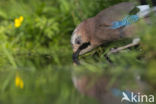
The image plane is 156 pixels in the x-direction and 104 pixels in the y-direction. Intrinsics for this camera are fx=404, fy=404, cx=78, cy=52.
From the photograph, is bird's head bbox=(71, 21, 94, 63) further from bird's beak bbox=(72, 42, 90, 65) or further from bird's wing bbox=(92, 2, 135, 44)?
bird's wing bbox=(92, 2, 135, 44)

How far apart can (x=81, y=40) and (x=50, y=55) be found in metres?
0.52

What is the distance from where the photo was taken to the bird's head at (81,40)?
17.6ft

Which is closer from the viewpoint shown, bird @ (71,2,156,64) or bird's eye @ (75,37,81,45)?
bird @ (71,2,156,64)

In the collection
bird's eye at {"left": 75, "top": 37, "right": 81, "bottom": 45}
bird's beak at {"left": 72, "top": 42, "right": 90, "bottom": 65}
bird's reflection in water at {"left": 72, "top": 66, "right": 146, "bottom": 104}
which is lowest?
bird's beak at {"left": 72, "top": 42, "right": 90, "bottom": 65}

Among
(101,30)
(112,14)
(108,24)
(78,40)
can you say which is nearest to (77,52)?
(78,40)

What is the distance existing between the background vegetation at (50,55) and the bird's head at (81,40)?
0.55ft

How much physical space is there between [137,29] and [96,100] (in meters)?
0.56

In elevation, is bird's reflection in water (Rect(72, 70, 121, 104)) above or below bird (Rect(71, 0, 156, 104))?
above

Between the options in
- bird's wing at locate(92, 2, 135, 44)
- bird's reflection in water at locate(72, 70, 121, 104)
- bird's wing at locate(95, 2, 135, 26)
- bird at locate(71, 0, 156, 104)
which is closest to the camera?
bird's reflection in water at locate(72, 70, 121, 104)

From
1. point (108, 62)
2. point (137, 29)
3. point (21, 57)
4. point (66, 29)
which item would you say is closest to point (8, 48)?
point (21, 57)

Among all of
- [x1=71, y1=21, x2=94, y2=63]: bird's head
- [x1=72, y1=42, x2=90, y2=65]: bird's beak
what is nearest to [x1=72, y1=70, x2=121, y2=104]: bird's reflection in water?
[x1=72, y1=42, x2=90, y2=65]: bird's beak

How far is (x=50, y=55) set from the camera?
5637 millimetres

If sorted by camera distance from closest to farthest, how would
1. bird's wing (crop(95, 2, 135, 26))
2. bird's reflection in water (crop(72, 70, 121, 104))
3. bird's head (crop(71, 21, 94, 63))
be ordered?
bird's reflection in water (crop(72, 70, 121, 104)) < bird's wing (crop(95, 2, 135, 26)) < bird's head (crop(71, 21, 94, 63))

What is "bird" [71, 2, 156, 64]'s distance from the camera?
16.0ft
